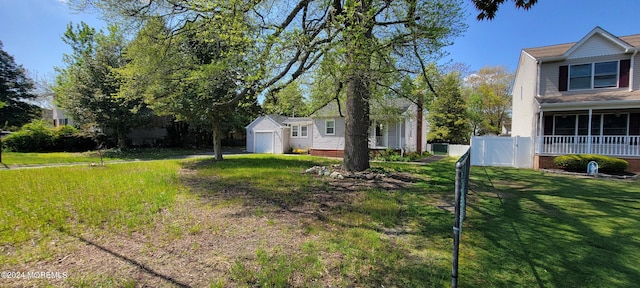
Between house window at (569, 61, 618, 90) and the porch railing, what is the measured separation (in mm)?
2631

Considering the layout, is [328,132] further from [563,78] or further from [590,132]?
[590,132]

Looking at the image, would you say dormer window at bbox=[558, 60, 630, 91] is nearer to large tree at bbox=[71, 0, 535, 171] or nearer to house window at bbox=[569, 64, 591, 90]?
house window at bbox=[569, 64, 591, 90]

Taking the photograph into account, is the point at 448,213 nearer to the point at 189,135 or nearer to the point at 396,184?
the point at 396,184

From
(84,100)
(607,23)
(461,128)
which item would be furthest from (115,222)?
(461,128)

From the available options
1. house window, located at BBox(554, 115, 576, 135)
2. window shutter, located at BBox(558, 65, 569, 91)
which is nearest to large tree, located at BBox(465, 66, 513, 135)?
house window, located at BBox(554, 115, 576, 135)

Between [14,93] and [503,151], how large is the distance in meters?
46.7

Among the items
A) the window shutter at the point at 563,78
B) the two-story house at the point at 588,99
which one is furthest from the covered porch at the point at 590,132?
the window shutter at the point at 563,78

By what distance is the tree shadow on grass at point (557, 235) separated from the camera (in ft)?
10.6

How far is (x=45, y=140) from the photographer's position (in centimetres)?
2141

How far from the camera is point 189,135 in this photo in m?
30.5

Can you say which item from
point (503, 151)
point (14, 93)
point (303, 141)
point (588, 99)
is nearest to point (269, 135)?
point (303, 141)

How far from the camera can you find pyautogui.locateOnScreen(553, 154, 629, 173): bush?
37.6ft

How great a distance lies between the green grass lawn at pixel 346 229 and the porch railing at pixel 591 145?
6.15 meters

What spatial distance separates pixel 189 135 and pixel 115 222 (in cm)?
2819
